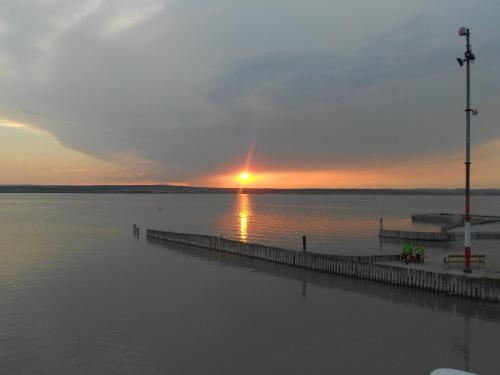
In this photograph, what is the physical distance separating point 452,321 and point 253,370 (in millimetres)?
11022

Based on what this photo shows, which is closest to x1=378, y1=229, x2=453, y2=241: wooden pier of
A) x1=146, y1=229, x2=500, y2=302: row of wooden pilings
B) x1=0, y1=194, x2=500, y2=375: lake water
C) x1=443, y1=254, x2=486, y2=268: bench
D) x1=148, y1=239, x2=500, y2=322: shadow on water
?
x1=146, y1=229, x2=500, y2=302: row of wooden pilings

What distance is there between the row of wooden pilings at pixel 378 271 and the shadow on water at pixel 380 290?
1.34ft

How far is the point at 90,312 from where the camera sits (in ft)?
76.9

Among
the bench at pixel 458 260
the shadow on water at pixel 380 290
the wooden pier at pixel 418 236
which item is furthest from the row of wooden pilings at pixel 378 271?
the wooden pier at pixel 418 236

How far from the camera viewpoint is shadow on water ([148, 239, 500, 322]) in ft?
73.6

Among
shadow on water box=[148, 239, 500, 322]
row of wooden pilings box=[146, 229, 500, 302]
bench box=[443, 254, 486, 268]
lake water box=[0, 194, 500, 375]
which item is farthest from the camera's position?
bench box=[443, 254, 486, 268]

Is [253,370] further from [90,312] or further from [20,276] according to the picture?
[20,276]

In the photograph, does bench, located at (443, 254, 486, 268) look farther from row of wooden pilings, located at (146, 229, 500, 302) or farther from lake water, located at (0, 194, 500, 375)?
lake water, located at (0, 194, 500, 375)

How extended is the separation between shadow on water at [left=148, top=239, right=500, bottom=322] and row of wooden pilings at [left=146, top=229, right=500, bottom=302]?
41 centimetres

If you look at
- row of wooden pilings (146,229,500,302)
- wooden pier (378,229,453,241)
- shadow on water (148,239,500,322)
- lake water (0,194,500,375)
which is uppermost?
wooden pier (378,229,453,241)

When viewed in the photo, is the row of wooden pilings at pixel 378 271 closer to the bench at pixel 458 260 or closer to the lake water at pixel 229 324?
the lake water at pixel 229 324

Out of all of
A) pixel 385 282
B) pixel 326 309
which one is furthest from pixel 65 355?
pixel 385 282

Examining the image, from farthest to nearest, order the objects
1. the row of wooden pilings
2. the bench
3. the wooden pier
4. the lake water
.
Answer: the wooden pier
the bench
the row of wooden pilings
the lake water

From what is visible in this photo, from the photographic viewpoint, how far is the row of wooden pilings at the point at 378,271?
930 inches
